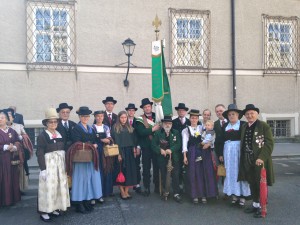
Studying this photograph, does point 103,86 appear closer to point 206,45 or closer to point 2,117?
point 206,45

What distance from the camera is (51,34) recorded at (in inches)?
388

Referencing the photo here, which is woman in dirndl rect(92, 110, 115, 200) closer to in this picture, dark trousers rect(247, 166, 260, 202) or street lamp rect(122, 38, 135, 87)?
dark trousers rect(247, 166, 260, 202)

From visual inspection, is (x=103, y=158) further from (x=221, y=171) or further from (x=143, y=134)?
(x=221, y=171)

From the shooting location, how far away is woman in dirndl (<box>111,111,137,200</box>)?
5.64m

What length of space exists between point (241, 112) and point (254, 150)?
747mm

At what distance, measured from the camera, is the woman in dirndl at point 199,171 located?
5.29 meters

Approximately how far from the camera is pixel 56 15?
32.5 ft

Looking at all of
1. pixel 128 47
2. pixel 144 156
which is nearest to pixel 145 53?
pixel 128 47

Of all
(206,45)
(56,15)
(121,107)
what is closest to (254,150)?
(121,107)

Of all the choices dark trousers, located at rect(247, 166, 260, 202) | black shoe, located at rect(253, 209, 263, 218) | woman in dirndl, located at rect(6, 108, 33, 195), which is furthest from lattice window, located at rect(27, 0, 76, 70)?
black shoe, located at rect(253, 209, 263, 218)

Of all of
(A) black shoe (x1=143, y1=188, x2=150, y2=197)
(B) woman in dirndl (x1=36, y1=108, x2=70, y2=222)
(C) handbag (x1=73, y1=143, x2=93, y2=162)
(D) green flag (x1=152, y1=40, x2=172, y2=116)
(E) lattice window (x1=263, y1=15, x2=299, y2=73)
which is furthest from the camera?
(E) lattice window (x1=263, y1=15, x2=299, y2=73)

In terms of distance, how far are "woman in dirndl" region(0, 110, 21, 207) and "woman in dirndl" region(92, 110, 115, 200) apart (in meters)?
1.47

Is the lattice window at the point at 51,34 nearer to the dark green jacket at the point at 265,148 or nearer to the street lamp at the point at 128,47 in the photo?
the street lamp at the point at 128,47

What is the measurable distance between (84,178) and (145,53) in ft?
21.8
